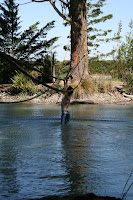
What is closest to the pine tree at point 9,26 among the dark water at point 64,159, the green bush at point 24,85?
the green bush at point 24,85

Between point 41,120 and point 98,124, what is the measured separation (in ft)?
6.19

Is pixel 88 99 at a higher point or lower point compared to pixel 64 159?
higher

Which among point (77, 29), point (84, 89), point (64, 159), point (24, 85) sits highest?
point (77, 29)

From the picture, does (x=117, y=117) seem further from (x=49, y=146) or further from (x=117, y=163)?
(x=117, y=163)

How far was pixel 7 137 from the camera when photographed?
7512mm

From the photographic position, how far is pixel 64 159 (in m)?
5.28

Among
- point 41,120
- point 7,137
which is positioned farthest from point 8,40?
point 7,137

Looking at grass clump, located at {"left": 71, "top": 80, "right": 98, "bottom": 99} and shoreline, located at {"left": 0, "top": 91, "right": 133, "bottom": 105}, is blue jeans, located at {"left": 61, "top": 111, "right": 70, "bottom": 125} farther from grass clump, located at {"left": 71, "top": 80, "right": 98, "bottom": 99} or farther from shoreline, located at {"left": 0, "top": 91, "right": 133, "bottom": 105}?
grass clump, located at {"left": 71, "top": 80, "right": 98, "bottom": 99}

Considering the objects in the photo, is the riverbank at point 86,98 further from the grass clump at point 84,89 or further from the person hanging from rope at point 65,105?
the person hanging from rope at point 65,105

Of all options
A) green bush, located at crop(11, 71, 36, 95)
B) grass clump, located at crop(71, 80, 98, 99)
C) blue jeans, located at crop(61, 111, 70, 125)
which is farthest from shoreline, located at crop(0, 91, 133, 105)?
blue jeans, located at crop(61, 111, 70, 125)

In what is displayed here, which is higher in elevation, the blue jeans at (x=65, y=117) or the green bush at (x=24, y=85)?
the green bush at (x=24, y=85)

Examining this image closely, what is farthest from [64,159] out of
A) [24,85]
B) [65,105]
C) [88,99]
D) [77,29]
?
[24,85]

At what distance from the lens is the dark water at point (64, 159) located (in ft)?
12.6

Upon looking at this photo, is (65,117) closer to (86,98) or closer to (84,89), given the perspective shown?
(86,98)
